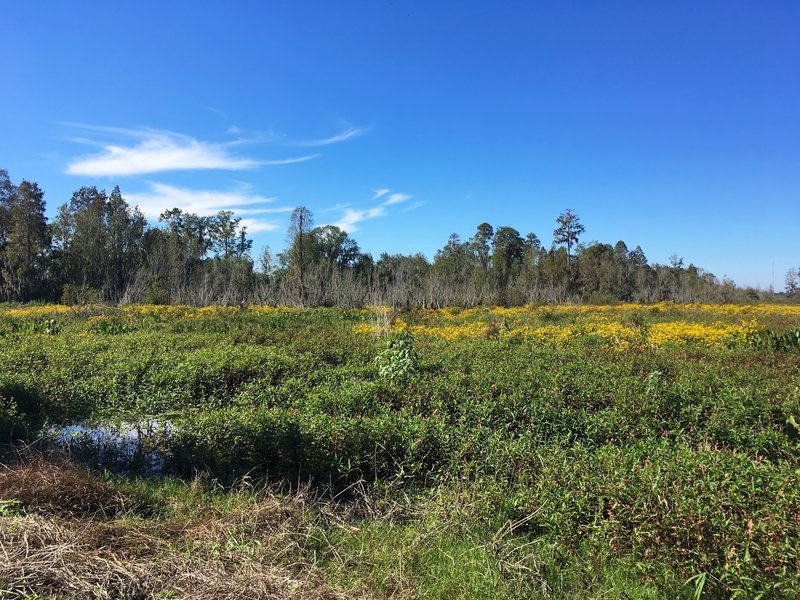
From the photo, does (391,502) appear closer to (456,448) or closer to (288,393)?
(456,448)

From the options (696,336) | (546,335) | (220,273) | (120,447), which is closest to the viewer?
(120,447)

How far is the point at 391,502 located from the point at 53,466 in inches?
101

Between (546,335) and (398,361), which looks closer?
(398,361)

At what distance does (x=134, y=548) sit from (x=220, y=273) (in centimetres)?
3871

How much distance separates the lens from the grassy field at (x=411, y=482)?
2516 mm

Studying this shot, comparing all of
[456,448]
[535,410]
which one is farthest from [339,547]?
[535,410]

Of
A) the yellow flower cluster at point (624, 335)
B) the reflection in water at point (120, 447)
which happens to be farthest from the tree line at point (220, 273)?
the reflection in water at point (120, 447)

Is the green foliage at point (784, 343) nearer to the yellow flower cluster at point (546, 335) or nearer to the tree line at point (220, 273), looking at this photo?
the yellow flower cluster at point (546, 335)

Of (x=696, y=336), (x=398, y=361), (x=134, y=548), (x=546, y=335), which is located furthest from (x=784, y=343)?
(x=134, y=548)

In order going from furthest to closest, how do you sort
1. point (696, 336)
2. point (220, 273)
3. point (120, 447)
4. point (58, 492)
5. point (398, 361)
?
point (220, 273)
point (696, 336)
point (398, 361)
point (120, 447)
point (58, 492)

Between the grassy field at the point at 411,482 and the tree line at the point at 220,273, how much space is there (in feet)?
69.0

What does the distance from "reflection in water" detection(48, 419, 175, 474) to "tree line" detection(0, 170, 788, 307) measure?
22.4 metres

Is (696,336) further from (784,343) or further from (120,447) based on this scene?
(120,447)

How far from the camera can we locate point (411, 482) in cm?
416
